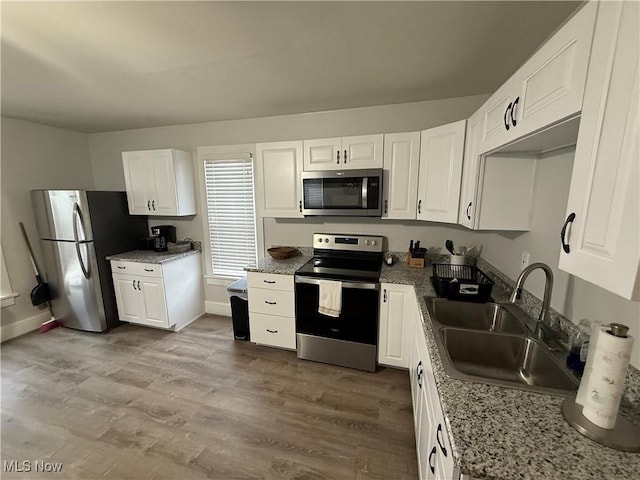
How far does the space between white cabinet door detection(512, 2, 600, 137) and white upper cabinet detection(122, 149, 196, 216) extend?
326 cm

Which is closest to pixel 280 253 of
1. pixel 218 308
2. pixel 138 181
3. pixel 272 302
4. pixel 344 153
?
pixel 272 302

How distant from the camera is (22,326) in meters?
3.10

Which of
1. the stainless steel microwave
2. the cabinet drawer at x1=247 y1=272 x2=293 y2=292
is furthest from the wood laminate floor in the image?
the stainless steel microwave

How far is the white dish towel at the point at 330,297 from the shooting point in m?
2.27

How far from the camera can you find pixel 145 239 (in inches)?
137

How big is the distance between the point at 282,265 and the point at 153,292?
1636 millimetres

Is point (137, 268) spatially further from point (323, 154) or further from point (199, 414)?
point (323, 154)

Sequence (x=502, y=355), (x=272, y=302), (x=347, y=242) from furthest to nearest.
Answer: (x=347, y=242) < (x=272, y=302) < (x=502, y=355)

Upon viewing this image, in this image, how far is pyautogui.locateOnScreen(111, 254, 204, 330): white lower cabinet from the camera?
3.02 metres

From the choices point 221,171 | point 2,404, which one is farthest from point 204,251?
point 2,404

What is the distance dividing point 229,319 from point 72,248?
1959 millimetres

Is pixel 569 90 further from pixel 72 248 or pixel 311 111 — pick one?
pixel 72 248

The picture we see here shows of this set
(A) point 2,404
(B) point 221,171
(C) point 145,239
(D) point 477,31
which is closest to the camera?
(D) point 477,31

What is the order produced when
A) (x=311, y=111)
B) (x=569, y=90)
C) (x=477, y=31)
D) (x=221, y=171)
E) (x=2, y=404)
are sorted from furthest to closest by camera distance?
(x=221, y=171)
(x=311, y=111)
(x=2, y=404)
(x=477, y=31)
(x=569, y=90)
